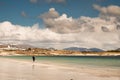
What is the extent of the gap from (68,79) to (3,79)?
22.2 ft

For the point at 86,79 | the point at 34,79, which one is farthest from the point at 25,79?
the point at 86,79

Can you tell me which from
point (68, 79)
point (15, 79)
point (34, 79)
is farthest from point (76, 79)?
point (15, 79)

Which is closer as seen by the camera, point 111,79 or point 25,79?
point 25,79

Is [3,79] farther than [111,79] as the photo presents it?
No

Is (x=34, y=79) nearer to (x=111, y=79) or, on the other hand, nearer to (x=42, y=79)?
(x=42, y=79)

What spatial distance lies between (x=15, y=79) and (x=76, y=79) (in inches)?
253

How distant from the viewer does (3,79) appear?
27234 mm

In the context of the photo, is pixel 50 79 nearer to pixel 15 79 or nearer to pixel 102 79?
pixel 15 79

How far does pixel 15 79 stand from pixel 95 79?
28.1 feet

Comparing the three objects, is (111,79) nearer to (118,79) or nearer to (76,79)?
(118,79)

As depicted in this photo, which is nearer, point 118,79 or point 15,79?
point 15,79

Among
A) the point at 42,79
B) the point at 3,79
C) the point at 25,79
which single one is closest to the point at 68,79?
the point at 42,79

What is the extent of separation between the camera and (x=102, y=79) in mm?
29844

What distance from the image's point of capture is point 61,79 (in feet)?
94.3
